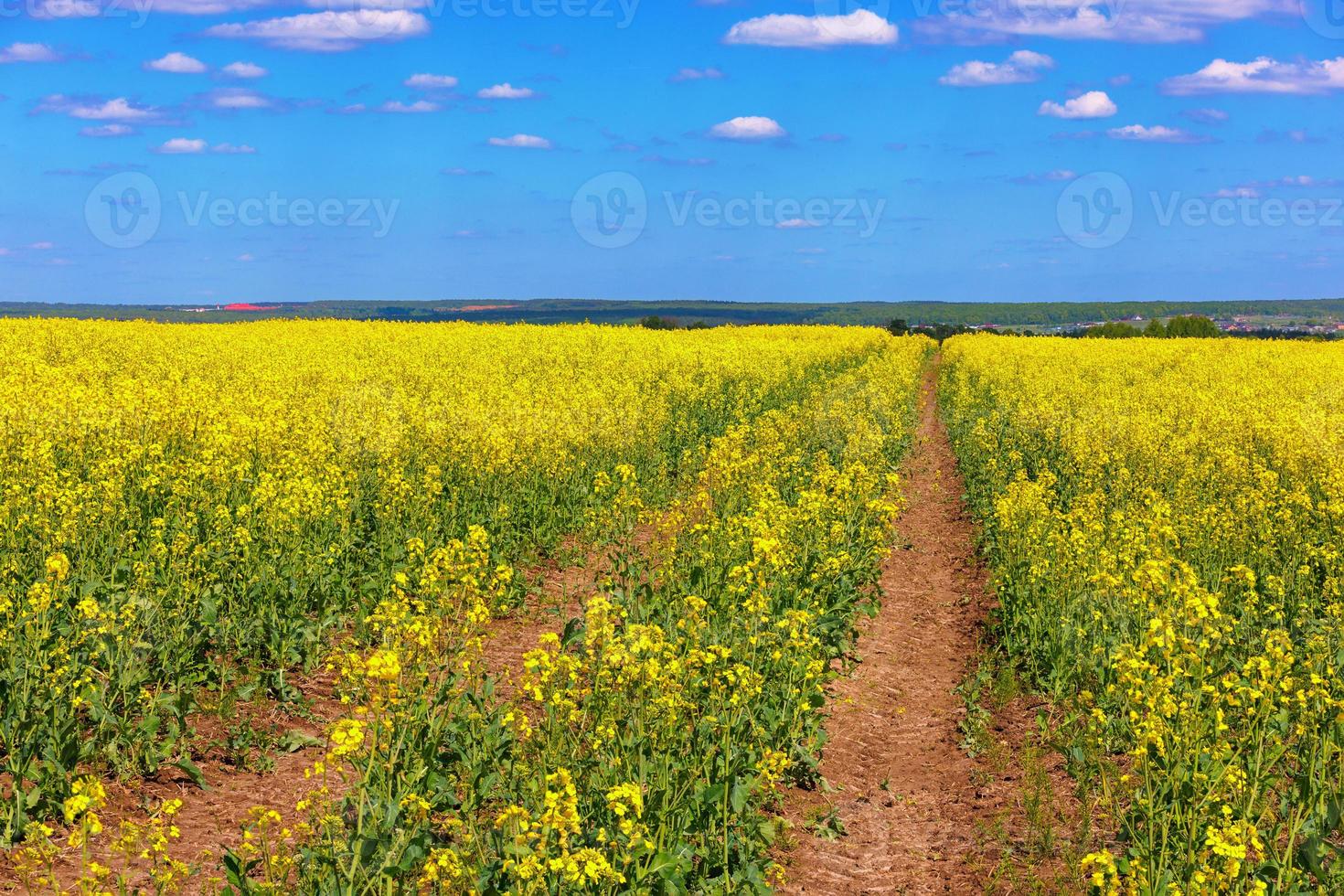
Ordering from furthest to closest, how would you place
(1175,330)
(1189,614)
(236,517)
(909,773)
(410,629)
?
(1175,330) → (236,517) → (909,773) → (1189,614) → (410,629)

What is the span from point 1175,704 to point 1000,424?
2117 centimetres

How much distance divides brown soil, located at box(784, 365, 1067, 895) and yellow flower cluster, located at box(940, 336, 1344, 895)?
704 mm

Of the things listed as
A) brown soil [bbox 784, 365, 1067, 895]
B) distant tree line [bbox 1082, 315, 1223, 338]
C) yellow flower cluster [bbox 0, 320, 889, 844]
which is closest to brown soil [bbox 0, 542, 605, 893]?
yellow flower cluster [bbox 0, 320, 889, 844]

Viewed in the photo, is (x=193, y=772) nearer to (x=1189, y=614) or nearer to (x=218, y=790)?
(x=218, y=790)

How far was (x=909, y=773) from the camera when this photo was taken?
931cm

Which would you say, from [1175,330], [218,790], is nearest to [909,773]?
[218,790]

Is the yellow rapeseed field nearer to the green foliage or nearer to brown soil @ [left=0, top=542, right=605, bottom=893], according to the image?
brown soil @ [left=0, top=542, right=605, bottom=893]

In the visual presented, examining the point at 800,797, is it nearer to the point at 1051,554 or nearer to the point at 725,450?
the point at 1051,554

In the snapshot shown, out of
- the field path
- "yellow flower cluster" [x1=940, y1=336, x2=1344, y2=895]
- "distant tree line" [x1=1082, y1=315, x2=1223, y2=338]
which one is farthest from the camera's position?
"distant tree line" [x1=1082, y1=315, x2=1223, y2=338]

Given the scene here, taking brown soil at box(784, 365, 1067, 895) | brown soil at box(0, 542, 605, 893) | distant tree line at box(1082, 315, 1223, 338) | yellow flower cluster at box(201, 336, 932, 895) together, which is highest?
distant tree line at box(1082, 315, 1223, 338)

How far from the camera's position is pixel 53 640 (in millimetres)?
8727

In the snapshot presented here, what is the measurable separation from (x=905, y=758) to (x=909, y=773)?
0.32m

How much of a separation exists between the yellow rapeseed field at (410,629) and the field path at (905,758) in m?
0.47

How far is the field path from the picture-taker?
768 cm
